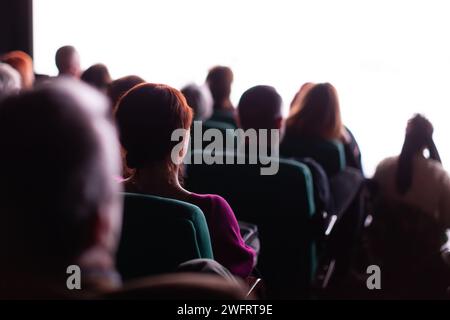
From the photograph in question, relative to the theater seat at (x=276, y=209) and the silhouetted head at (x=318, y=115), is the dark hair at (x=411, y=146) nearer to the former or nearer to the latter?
the theater seat at (x=276, y=209)

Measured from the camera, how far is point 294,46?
181 inches

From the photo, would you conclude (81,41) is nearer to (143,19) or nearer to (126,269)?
(143,19)

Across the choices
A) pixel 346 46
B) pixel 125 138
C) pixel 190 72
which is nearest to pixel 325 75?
pixel 346 46

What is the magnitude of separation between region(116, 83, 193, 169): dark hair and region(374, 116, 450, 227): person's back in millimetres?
1441

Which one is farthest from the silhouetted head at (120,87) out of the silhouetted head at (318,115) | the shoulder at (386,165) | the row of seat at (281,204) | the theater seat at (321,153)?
the shoulder at (386,165)

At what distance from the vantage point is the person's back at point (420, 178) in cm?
273

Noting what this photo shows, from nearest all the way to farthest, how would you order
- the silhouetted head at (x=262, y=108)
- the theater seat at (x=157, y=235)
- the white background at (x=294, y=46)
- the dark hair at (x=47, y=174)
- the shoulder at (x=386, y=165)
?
the dark hair at (x=47, y=174) < the theater seat at (x=157, y=235) < the silhouetted head at (x=262, y=108) < the shoulder at (x=386, y=165) < the white background at (x=294, y=46)

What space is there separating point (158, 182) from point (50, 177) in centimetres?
98

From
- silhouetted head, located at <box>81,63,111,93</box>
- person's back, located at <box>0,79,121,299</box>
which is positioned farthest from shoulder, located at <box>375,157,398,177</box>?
person's back, located at <box>0,79,121,299</box>

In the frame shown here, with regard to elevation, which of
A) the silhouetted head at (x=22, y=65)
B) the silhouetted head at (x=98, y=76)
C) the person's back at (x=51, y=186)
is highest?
the person's back at (x=51, y=186)

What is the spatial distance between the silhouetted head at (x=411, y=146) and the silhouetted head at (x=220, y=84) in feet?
6.04

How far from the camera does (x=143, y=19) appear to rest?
5.00 m
